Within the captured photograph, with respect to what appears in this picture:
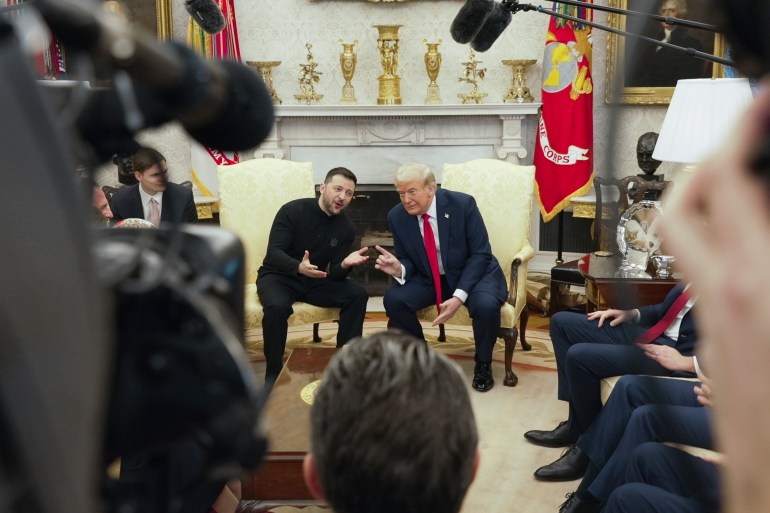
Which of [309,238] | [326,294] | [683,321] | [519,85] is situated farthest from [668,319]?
[519,85]

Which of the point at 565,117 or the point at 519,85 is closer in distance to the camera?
the point at 565,117

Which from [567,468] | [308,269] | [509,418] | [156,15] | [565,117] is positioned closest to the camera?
[567,468]

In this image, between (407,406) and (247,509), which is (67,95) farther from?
(247,509)

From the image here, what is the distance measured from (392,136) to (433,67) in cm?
60

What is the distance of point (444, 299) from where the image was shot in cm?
394

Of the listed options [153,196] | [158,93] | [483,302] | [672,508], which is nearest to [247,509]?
[672,508]

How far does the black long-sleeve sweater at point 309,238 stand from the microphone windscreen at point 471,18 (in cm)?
223

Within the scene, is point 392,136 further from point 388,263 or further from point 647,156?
point 388,263

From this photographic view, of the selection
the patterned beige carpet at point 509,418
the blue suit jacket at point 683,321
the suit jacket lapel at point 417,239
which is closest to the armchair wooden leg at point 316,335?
the patterned beige carpet at point 509,418

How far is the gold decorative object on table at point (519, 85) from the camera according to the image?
5.72 meters

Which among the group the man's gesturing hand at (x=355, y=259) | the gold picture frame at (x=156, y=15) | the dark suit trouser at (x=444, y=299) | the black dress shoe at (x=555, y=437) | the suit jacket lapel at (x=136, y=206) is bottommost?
the black dress shoe at (x=555, y=437)

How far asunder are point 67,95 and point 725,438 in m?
0.34

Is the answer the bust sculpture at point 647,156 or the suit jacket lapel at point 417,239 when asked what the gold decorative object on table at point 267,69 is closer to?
the suit jacket lapel at point 417,239

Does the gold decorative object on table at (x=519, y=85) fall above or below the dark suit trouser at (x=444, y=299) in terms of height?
above
